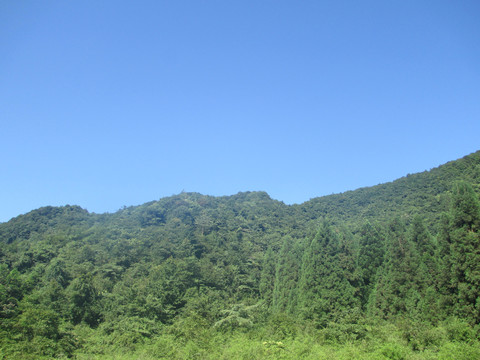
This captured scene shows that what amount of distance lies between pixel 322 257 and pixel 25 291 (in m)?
27.6

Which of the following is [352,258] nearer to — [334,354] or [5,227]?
[334,354]

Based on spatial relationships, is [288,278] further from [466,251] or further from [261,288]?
[466,251]

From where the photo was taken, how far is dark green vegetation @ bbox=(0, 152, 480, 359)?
19.3 meters

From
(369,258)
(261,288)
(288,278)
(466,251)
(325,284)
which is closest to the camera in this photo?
(466,251)

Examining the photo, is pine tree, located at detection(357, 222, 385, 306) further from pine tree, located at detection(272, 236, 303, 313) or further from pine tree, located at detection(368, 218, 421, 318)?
pine tree, located at detection(272, 236, 303, 313)

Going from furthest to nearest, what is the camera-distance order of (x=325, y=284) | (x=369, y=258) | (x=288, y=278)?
(x=288, y=278)
(x=369, y=258)
(x=325, y=284)

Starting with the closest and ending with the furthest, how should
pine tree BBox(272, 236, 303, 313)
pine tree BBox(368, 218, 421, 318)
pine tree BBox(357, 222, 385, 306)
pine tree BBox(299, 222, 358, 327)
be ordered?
pine tree BBox(368, 218, 421, 318) < pine tree BBox(299, 222, 358, 327) < pine tree BBox(357, 222, 385, 306) < pine tree BBox(272, 236, 303, 313)

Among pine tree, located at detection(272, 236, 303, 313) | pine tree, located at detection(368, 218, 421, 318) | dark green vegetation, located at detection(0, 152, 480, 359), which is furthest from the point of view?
pine tree, located at detection(272, 236, 303, 313)

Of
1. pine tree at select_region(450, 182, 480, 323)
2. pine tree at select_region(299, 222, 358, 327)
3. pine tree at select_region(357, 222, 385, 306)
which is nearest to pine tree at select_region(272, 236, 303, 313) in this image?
pine tree at select_region(299, 222, 358, 327)

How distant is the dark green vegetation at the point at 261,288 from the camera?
1930 centimetres

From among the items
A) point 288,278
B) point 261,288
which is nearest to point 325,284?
point 288,278

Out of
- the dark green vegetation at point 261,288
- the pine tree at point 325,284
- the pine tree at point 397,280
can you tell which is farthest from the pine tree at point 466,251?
the pine tree at point 325,284

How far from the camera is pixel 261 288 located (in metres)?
48.0

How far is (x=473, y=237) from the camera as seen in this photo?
19.2 metres
